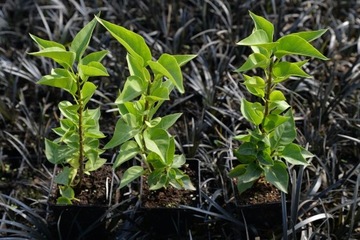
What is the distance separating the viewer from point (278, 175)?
8.16 feet

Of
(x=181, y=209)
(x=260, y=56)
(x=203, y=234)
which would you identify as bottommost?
(x=203, y=234)

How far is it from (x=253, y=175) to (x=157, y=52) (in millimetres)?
1420

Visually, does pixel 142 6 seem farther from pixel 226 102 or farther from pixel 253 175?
pixel 253 175

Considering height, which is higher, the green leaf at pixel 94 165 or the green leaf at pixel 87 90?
the green leaf at pixel 87 90

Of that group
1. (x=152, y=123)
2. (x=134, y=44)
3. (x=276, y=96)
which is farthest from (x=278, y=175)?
→ (x=134, y=44)

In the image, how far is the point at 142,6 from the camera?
13.7ft

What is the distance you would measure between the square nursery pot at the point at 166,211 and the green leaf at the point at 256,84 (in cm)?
48

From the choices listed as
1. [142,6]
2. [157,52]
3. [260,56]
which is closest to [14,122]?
[157,52]

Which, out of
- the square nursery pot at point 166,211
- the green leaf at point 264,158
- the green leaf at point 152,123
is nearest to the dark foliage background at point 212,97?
the square nursery pot at point 166,211

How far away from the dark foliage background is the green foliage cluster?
238mm

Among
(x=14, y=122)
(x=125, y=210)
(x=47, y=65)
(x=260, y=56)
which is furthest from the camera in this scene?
(x=47, y=65)

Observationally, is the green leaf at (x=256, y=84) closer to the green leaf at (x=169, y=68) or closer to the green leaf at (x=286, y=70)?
the green leaf at (x=286, y=70)

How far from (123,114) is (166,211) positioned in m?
0.43

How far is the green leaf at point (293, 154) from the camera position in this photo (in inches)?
97.0
